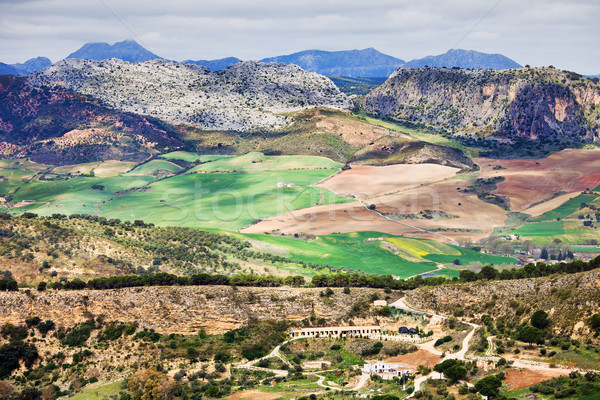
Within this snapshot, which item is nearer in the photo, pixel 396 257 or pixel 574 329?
pixel 574 329

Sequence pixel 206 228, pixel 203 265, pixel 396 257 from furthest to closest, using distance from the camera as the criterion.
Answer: pixel 206 228 < pixel 396 257 < pixel 203 265

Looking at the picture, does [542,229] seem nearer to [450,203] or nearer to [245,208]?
[450,203]

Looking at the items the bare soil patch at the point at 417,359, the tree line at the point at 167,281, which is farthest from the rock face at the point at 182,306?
the bare soil patch at the point at 417,359

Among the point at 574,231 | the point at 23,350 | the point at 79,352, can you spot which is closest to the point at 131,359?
the point at 79,352

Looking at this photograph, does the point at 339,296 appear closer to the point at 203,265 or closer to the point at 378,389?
the point at 378,389

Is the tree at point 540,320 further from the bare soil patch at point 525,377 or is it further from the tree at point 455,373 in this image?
the tree at point 455,373

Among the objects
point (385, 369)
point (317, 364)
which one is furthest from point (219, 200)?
point (385, 369)
